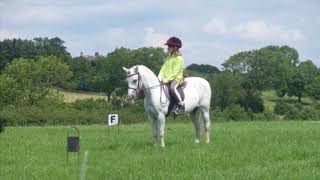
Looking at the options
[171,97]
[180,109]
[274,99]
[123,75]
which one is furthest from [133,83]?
[274,99]

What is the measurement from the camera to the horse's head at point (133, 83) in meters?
16.4

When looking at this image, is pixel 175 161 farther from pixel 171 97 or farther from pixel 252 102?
pixel 252 102

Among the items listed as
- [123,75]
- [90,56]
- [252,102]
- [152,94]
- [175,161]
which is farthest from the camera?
[90,56]

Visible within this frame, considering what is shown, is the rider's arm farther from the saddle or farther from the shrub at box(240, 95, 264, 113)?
Answer: the shrub at box(240, 95, 264, 113)

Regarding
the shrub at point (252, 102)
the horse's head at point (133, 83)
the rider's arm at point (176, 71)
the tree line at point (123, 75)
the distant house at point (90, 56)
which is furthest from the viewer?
the distant house at point (90, 56)

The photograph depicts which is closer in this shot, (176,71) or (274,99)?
(176,71)

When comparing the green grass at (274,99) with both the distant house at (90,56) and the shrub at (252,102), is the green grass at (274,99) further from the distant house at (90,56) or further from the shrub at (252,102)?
the distant house at (90,56)

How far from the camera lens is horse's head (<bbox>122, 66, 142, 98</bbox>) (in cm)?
1641

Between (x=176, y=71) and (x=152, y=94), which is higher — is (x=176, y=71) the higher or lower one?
the higher one

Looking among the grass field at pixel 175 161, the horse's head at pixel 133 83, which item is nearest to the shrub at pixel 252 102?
the grass field at pixel 175 161

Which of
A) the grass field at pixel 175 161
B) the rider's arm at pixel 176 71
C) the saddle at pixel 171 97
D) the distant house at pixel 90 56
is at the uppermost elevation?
the distant house at pixel 90 56

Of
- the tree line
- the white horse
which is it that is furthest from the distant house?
the white horse

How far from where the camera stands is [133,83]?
16484 millimetres

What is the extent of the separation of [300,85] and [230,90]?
1985cm
